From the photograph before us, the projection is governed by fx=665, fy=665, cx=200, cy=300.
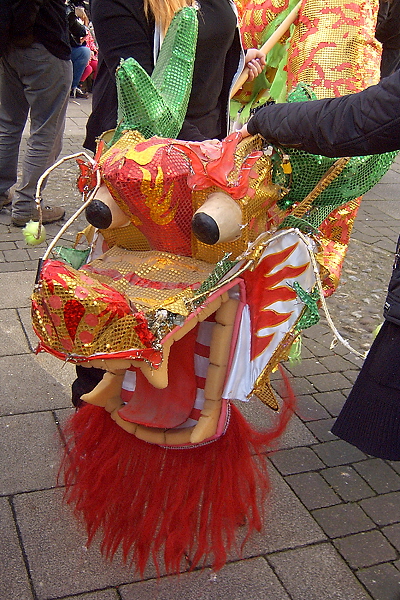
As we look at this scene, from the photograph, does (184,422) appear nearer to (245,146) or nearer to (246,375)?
(246,375)

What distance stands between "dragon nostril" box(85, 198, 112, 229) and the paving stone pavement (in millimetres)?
531

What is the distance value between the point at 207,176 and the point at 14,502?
135 cm

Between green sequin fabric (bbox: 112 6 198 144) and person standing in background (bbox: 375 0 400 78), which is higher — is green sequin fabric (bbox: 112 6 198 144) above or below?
above

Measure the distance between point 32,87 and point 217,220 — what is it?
3.14 meters

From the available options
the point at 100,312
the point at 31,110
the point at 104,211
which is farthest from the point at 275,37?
the point at 31,110

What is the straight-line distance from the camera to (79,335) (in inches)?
59.7

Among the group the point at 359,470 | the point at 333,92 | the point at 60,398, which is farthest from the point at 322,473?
the point at 333,92

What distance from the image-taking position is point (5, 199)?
4.73m

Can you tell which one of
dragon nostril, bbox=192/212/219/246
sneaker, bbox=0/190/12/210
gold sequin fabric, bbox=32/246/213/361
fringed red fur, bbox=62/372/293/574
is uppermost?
dragon nostril, bbox=192/212/219/246

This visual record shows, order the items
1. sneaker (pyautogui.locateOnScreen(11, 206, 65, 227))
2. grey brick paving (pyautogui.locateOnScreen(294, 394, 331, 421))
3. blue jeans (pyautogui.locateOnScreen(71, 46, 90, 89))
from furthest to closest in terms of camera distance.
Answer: blue jeans (pyautogui.locateOnScreen(71, 46, 90, 89))
sneaker (pyautogui.locateOnScreen(11, 206, 65, 227))
grey brick paving (pyautogui.locateOnScreen(294, 394, 331, 421))

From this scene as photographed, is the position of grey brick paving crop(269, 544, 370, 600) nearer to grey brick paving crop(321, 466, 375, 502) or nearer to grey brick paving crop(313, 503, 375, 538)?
grey brick paving crop(313, 503, 375, 538)

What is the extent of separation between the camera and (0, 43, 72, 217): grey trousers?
416 centimetres

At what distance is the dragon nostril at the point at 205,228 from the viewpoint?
1.53m

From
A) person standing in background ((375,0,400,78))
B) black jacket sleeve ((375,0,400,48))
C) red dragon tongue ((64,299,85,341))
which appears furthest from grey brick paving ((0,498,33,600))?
black jacket sleeve ((375,0,400,48))
